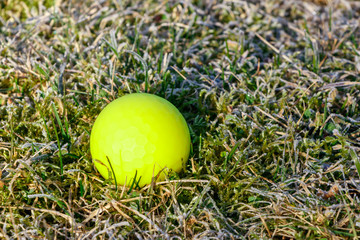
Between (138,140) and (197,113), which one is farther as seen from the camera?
(197,113)

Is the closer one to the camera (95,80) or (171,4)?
(95,80)

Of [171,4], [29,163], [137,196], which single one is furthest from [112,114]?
[171,4]

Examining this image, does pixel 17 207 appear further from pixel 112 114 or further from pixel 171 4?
pixel 171 4

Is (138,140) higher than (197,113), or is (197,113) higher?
(138,140)
